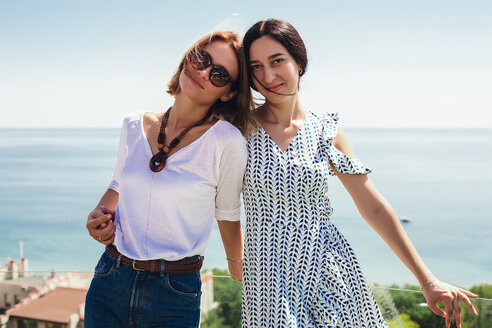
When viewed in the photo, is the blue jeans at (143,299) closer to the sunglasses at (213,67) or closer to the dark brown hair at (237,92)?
the dark brown hair at (237,92)

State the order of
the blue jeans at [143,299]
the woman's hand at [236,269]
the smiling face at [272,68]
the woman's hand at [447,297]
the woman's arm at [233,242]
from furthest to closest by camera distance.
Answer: the woman's hand at [236,269] < the woman's arm at [233,242] < the smiling face at [272,68] < the woman's hand at [447,297] < the blue jeans at [143,299]

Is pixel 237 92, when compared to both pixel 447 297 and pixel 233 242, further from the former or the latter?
pixel 447 297

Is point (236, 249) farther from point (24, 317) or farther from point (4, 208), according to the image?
point (4, 208)

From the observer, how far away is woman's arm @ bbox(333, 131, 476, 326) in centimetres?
204

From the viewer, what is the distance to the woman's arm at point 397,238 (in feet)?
6.70

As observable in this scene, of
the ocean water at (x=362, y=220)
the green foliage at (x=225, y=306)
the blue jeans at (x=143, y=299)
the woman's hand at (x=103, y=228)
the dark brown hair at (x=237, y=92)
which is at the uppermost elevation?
the dark brown hair at (x=237, y=92)

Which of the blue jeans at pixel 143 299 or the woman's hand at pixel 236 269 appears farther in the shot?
the woman's hand at pixel 236 269

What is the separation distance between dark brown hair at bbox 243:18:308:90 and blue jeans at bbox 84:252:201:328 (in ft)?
3.11

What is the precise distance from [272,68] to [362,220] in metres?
50.7

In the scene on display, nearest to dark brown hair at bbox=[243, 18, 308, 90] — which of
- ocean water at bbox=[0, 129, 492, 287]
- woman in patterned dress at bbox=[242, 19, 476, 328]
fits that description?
woman in patterned dress at bbox=[242, 19, 476, 328]

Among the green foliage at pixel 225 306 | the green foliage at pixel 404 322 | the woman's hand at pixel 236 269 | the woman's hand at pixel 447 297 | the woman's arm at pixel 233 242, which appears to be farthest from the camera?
the green foliage at pixel 225 306

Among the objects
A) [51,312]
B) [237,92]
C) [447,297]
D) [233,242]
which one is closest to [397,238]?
[447,297]

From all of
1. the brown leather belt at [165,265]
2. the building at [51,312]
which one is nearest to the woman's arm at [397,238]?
the brown leather belt at [165,265]

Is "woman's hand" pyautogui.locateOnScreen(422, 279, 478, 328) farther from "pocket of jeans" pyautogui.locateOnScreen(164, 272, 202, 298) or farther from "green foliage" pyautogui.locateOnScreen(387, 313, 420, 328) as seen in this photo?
"pocket of jeans" pyautogui.locateOnScreen(164, 272, 202, 298)
